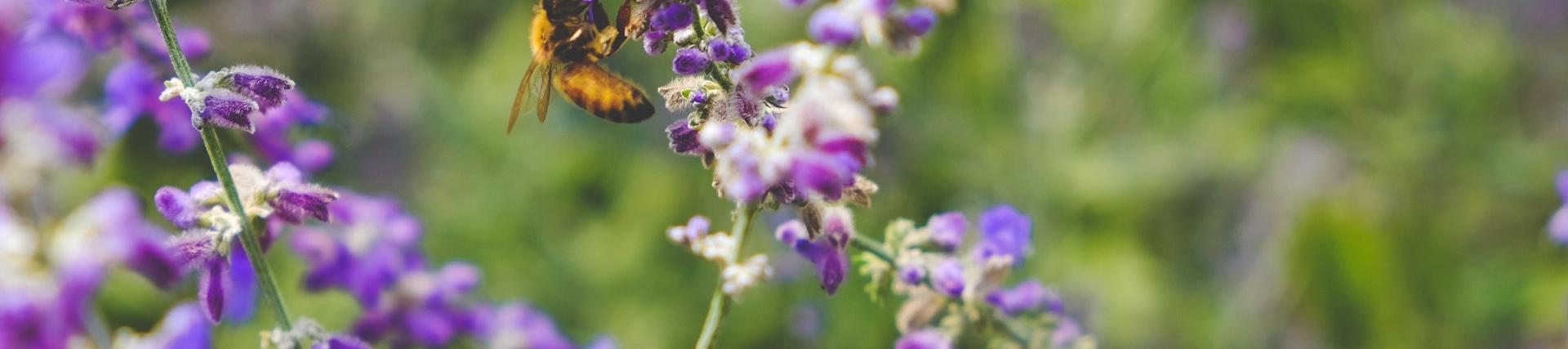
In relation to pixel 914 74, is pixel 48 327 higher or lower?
lower

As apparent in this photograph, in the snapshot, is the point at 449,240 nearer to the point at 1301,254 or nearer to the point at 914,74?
the point at 914,74

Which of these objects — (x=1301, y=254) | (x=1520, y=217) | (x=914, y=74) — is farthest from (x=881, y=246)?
(x=1520, y=217)

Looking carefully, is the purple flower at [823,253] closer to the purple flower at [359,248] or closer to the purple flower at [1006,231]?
the purple flower at [1006,231]

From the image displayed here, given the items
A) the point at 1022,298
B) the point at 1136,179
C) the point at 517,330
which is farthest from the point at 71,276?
the point at 1136,179

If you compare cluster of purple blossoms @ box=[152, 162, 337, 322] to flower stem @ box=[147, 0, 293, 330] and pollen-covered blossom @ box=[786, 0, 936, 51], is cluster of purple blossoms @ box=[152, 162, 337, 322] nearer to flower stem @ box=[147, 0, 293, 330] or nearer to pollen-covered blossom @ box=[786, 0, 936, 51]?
flower stem @ box=[147, 0, 293, 330]

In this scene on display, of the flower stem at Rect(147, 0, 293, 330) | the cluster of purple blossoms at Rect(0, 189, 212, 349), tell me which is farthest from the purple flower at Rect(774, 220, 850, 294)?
the cluster of purple blossoms at Rect(0, 189, 212, 349)

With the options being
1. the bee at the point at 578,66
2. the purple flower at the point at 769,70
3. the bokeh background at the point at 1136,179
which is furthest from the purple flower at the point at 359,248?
the bokeh background at the point at 1136,179

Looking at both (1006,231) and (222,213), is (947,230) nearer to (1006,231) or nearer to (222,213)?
(1006,231)
